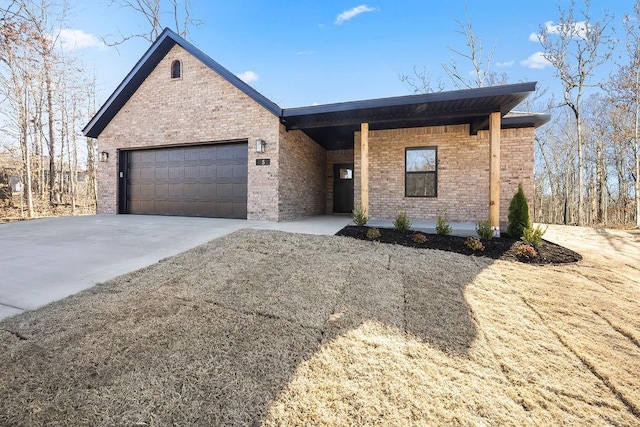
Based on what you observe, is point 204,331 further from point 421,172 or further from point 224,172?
point 421,172

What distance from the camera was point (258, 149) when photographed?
25.7 ft

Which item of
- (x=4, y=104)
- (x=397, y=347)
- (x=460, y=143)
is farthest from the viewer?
(x=4, y=104)

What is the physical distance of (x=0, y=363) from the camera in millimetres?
2031

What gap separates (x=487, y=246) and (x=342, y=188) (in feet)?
23.6

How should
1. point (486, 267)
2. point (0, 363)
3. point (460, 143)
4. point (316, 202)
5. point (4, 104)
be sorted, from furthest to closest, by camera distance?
point (4, 104) → point (316, 202) → point (460, 143) → point (486, 267) → point (0, 363)

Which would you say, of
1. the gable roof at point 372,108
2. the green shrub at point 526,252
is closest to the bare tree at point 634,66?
the gable roof at point 372,108

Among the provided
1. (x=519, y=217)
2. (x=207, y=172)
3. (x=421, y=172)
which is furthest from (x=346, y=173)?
(x=519, y=217)

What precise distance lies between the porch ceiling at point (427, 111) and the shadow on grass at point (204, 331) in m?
3.96

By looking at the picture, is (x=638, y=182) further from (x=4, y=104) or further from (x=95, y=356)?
(x=4, y=104)

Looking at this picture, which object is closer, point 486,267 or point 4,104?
point 486,267

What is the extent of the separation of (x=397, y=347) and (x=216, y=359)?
1511 mm

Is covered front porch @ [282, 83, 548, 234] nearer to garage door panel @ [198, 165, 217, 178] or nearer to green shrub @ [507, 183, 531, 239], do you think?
green shrub @ [507, 183, 531, 239]

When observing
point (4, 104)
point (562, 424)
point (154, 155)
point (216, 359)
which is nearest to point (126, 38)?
point (4, 104)

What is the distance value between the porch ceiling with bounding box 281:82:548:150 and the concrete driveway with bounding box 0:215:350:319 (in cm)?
314
